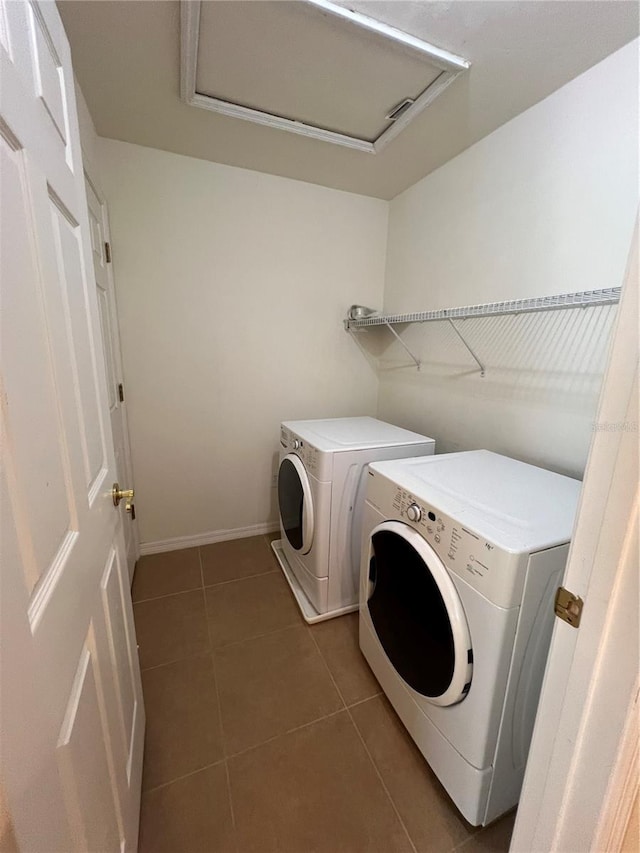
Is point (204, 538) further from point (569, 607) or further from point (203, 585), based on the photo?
point (569, 607)

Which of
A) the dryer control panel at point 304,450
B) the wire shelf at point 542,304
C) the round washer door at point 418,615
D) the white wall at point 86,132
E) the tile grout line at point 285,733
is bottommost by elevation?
the tile grout line at point 285,733

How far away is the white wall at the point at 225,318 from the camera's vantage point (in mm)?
1950

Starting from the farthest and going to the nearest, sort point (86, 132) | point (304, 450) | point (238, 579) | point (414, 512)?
point (238, 579), point (304, 450), point (86, 132), point (414, 512)

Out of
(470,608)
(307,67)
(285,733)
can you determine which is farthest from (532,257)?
(285,733)

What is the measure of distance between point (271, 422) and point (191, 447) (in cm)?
55

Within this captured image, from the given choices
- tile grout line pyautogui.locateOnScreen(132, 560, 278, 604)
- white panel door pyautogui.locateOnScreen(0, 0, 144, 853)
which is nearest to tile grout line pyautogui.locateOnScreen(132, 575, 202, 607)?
tile grout line pyautogui.locateOnScreen(132, 560, 278, 604)

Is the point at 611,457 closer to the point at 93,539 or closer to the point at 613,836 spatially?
the point at 613,836

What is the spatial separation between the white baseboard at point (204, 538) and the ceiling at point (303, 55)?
2284 millimetres

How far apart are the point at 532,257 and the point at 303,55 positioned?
115 cm

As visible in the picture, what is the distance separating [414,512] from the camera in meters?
1.11

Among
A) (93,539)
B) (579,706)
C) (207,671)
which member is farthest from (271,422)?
(579,706)

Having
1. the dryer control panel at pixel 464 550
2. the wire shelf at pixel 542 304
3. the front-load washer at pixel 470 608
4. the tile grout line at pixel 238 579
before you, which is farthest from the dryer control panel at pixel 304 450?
the wire shelf at pixel 542 304

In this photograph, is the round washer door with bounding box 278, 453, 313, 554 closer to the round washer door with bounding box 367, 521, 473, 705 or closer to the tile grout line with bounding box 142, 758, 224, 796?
the round washer door with bounding box 367, 521, 473, 705

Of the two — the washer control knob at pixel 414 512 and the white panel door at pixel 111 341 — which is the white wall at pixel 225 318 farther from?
the washer control knob at pixel 414 512
